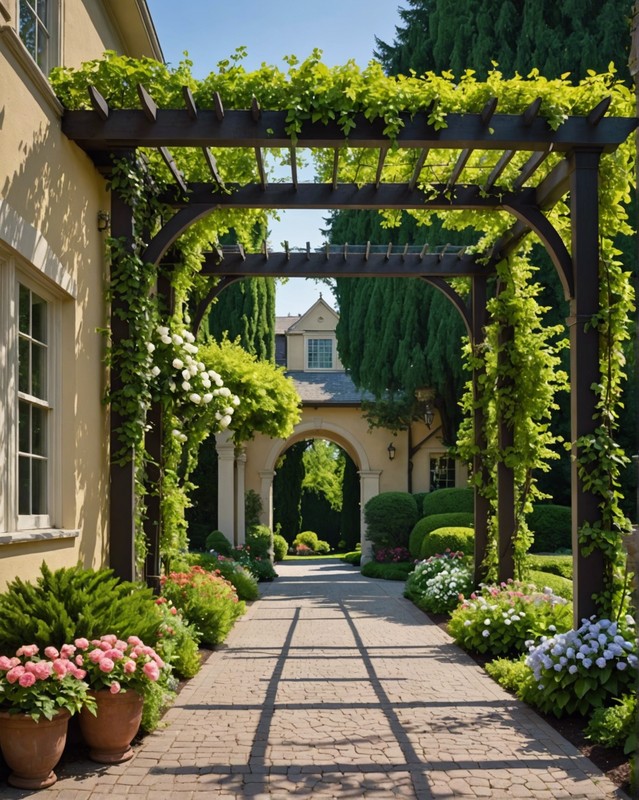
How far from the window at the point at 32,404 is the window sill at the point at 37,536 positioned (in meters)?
0.17

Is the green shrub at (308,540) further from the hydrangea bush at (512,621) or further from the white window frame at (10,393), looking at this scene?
→ the white window frame at (10,393)

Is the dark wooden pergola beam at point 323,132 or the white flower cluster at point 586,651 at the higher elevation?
the dark wooden pergola beam at point 323,132

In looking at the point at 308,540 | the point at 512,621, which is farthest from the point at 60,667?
the point at 308,540

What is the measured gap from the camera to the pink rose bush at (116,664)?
5.03 m

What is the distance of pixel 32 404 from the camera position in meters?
6.07

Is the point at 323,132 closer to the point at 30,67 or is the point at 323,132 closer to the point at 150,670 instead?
the point at 30,67

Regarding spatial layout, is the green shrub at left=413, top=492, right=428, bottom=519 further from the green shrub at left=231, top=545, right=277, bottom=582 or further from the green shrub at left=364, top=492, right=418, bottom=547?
the green shrub at left=231, top=545, right=277, bottom=582

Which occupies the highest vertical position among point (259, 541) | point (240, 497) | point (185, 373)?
point (185, 373)

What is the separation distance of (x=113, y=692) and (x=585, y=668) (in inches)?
120

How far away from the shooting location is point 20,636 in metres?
5.07

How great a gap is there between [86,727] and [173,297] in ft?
17.3

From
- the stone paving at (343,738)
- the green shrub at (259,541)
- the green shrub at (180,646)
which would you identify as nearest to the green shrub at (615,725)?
the stone paving at (343,738)

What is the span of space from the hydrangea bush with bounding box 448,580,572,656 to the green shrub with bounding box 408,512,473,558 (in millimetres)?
7869

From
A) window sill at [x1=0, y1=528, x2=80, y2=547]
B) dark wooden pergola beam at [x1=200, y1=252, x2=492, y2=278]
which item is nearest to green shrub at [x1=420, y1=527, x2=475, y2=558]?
dark wooden pergola beam at [x1=200, y1=252, x2=492, y2=278]
